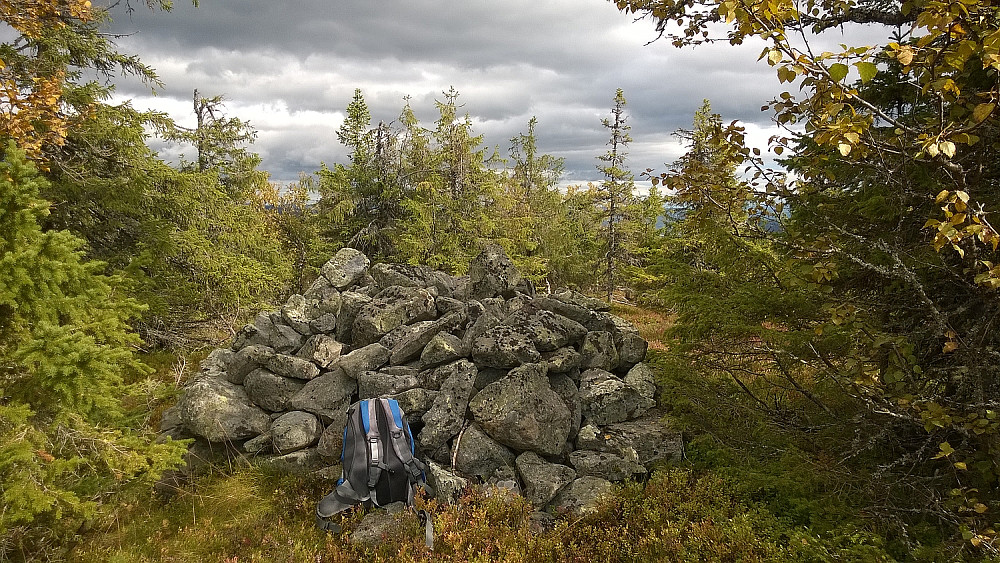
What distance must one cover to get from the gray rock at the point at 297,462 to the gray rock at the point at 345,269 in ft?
14.7

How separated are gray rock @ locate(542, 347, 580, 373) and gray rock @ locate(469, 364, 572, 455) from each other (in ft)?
1.29

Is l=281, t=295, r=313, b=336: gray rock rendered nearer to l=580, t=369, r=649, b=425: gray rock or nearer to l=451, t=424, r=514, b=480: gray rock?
l=451, t=424, r=514, b=480: gray rock

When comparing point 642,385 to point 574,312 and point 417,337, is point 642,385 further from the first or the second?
point 417,337

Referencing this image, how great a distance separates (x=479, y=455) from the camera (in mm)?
7781

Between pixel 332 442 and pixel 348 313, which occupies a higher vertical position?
pixel 348 313

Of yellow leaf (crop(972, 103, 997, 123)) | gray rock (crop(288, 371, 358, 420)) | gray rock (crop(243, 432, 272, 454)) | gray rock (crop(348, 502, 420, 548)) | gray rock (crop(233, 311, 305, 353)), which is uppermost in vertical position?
yellow leaf (crop(972, 103, 997, 123))

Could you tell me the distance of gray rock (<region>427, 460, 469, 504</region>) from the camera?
23.4 ft

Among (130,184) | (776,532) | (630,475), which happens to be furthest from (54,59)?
(776,532)

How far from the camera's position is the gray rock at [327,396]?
8.77 meters

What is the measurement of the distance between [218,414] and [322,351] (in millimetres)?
2109

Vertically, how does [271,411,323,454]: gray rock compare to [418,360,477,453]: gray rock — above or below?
below

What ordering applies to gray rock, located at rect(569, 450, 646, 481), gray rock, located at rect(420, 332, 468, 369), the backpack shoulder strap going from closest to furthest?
gray rock, located at rect(569, 450, 646, 481), the backpack shoulder strap, gray rock, located at rect(420, 332, 468, 369)

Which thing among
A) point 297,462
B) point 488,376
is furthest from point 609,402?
point 297,462

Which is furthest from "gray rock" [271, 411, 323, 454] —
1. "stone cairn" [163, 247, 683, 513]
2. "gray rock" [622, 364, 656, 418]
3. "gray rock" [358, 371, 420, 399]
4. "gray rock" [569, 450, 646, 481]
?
"gray rock" [622, 364, 656, 418]
